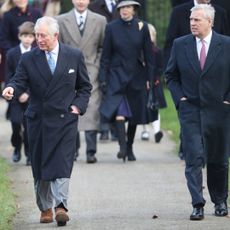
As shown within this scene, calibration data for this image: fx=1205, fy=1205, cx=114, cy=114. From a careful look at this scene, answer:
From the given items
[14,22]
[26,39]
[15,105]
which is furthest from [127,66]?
[14,22]

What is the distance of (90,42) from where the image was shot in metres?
14.8

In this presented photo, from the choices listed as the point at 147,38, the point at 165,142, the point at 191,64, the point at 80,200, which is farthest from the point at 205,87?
the point at 165,142

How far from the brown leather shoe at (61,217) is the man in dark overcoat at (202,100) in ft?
3.60

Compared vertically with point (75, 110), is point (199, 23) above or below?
above

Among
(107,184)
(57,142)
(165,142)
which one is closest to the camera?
(57,142)

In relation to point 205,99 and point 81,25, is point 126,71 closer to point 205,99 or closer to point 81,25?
point 81,25

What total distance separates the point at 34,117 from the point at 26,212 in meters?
1.06

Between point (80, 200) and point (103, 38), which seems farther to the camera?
point (103, 38)

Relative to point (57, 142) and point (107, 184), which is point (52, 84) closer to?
point (57, 142)

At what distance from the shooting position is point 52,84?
1026cm

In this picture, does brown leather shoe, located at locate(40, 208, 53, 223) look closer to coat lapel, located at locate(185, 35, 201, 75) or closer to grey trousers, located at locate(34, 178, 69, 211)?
grey trousers, located at locate(34, 178, 69, 211)

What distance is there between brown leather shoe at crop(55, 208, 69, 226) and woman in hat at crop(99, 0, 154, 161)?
4.49 meters

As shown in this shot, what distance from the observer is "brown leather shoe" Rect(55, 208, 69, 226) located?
32.8 ft

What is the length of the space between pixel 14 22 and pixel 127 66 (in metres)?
2.19
